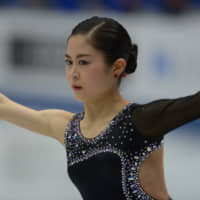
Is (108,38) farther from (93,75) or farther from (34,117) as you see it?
(34,117)

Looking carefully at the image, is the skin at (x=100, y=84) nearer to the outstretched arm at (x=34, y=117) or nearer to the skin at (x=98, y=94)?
the skin at (x=98, y=94)

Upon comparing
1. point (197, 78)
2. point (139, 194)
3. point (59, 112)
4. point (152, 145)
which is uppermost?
point (197, 78)

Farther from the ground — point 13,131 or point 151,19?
point 151,19

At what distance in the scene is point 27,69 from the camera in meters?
10.0

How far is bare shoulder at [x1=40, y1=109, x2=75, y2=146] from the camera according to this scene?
2648 mm

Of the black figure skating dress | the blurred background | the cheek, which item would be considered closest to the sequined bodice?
the black figure skating dress

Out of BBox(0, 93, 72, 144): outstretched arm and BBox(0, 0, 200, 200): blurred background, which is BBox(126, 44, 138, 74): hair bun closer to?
BBox(0, 93, 72, 144): outstretched arm

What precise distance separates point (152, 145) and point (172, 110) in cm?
25

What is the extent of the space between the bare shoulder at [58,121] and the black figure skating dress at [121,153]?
24 centimetres

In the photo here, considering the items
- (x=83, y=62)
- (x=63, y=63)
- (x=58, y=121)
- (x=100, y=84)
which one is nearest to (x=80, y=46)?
(x=83, y=62)

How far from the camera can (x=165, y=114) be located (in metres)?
2.13

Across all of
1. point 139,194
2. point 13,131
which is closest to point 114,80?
point 139,194

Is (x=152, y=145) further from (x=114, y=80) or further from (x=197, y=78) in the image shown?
(x=197, y=78)

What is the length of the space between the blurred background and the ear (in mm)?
3836
